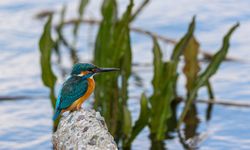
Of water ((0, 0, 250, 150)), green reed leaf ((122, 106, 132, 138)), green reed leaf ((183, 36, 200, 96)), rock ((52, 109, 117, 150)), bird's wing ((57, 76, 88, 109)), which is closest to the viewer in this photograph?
rock ((52, 109, 117, 150))

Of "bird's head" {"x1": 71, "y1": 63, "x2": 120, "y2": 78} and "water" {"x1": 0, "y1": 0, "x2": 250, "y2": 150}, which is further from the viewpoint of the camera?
"water" {"x1": 0, "y1": 0, "x2": 250, "y2": 150}

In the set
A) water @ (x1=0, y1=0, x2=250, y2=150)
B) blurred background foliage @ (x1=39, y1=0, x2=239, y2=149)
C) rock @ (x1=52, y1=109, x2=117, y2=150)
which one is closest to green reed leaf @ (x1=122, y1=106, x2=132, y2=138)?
blurred background foliage @ (x1=39, y1=0, x2=239, y2=149)

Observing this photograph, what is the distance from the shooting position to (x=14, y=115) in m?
9.12

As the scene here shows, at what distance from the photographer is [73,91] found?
5844 mm

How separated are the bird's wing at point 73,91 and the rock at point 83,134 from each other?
0.64 metres

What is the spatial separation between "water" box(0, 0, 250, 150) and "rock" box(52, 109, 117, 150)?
3.17m

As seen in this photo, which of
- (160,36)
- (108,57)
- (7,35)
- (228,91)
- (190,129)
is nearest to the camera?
(108,57)

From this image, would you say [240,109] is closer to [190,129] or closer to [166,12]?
[190,129]

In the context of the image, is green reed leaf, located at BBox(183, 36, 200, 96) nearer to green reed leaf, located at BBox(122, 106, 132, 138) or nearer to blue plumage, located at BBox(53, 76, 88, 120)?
green reed leaf, located at BBox(122, 106, 132, 138)

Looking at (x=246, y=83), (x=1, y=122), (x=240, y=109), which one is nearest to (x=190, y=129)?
(x=240, y=109)

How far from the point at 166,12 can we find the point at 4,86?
3.22 meters

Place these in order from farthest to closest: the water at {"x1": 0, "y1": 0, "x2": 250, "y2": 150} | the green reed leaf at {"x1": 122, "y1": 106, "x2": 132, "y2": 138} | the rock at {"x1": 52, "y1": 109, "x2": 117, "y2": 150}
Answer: the water at {"x1": 0, "y1": 0, "x2": 250, "y2": 150}, the green reed leaf at {"x1": 122, "y1": 106, "x2": 132, "y2": 138}, the rock at {"x1": 52, "y1": 109, "x2": 117, "y2": 150}

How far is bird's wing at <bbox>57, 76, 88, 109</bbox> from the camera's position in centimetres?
584

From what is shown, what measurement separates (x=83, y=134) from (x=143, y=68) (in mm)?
5646
